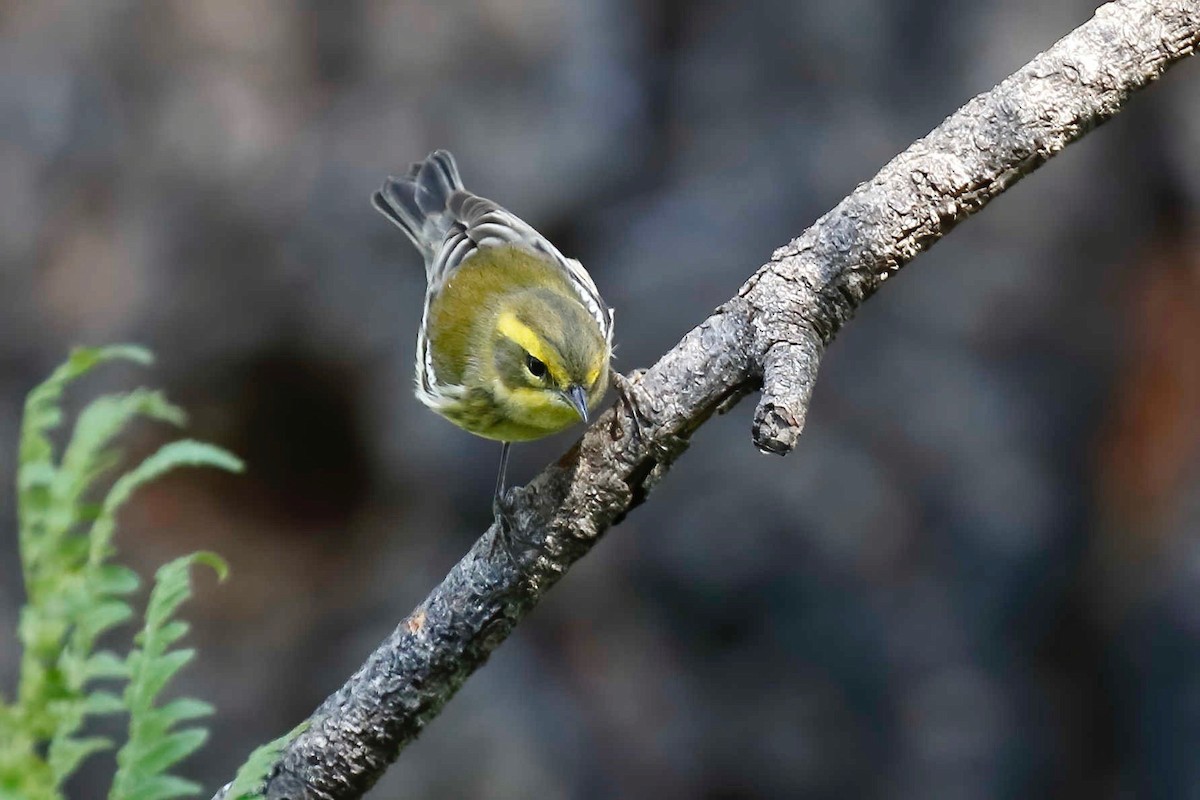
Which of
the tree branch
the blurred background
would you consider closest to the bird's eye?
the tree branch

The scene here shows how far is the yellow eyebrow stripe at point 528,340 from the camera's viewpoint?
110 inches

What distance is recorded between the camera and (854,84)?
17.4 feet

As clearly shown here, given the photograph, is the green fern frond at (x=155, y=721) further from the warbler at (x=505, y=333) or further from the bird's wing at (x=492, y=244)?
the bird's wing at (x=492, y=244)

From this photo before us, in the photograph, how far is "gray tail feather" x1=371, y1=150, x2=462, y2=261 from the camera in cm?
382

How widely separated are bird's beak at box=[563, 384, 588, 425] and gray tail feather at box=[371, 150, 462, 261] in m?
1.17

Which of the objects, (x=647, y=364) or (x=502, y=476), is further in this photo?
(x=647, y=364)

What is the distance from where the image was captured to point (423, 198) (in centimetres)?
389

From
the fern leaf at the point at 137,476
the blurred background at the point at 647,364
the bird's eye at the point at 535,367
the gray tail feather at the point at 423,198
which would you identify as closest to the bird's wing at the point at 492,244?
the gray tail feather at the point at 423,198

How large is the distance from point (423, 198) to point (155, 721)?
3.02 meters

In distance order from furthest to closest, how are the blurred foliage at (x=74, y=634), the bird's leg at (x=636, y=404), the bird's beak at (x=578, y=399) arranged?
the bird's beak at (x=578, y=399)
the bird's leg at (x=636, y=404)
the blurred foliage at (x=74, y=634)

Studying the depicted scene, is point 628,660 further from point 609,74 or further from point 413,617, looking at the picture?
point 413,617

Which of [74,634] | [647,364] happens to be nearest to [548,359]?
[74,634]

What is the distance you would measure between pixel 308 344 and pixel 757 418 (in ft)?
12.6

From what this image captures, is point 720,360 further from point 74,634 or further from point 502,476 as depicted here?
point 502,476
